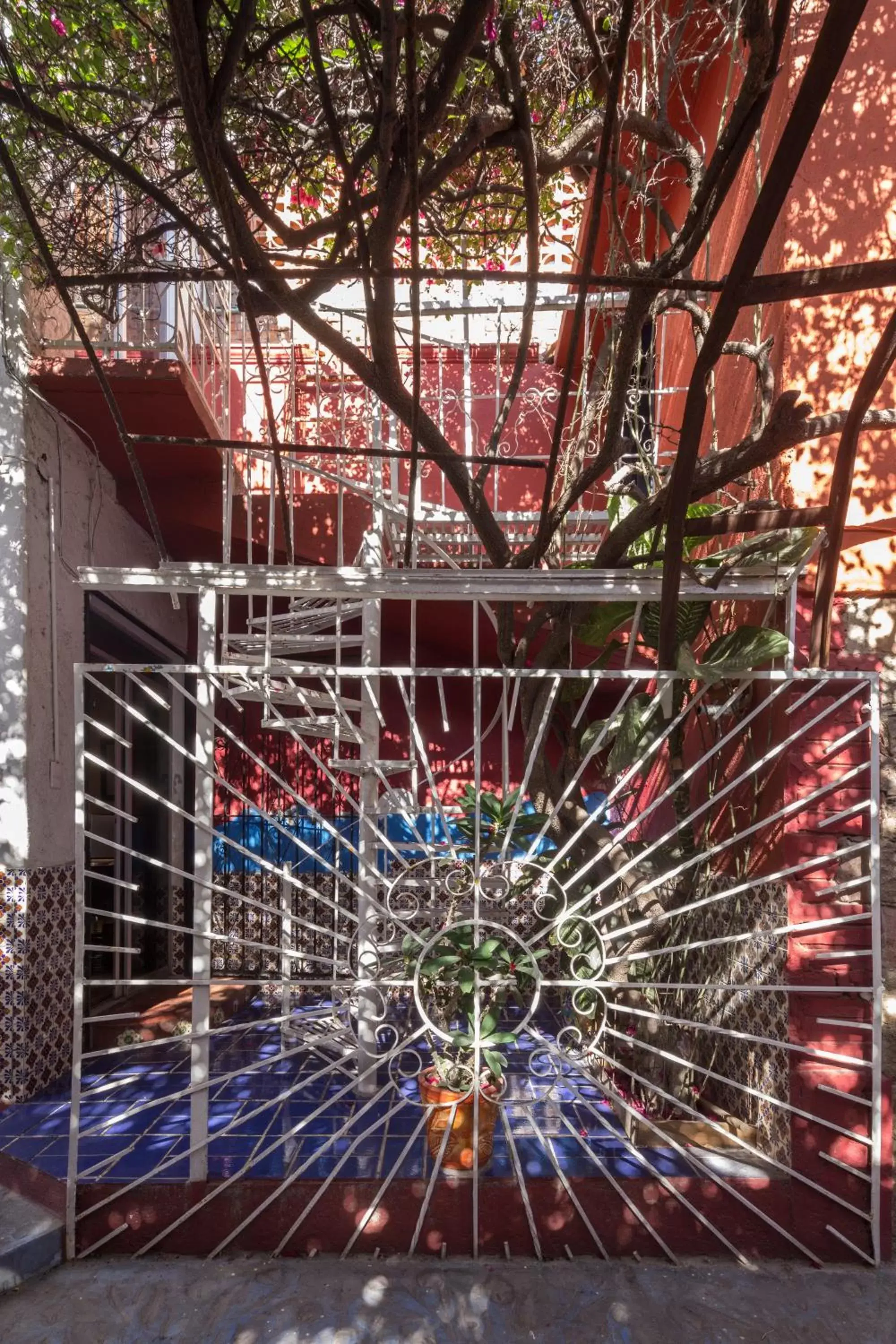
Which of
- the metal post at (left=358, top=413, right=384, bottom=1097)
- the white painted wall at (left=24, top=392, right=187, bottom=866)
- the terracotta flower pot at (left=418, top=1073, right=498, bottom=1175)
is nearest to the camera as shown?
the terracotta flower pot at (left=418, top=1073, right=498, bottom=1175)

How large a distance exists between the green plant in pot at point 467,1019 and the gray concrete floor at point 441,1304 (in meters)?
0.39

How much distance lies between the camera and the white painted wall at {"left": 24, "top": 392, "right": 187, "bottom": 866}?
432 cm

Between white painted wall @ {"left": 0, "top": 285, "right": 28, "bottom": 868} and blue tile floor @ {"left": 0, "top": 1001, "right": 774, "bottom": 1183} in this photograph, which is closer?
blue tile floor @ {"left": 0, "top": 1001, "right": 774, "bottom": 1183}

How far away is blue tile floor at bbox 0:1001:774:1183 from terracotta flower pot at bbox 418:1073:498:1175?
0.07 meters

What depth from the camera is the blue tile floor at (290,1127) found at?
3.06 metres

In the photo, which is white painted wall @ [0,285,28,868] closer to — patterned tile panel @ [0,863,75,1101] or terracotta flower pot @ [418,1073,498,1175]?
patterned tile panel @ [0,863,75,1101]

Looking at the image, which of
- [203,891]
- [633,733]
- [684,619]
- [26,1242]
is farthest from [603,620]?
[26,1242]

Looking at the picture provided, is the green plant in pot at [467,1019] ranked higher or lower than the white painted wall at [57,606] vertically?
lower

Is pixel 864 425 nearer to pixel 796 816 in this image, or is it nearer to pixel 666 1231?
pixel 796 816

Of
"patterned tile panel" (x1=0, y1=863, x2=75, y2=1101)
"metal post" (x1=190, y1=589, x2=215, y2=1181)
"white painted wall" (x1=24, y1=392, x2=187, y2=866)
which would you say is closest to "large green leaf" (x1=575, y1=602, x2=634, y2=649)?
"metal post" (x1=190, y1=589, x2=215, y2=1181)

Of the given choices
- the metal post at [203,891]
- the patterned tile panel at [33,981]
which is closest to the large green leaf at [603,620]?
the metal post at [203,891]

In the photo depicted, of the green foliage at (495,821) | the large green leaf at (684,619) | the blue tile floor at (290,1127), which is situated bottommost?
the blue tile floor at (290,1127)

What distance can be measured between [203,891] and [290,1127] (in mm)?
1177

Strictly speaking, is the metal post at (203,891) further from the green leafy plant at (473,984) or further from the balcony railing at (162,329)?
the balcony railing at (162,329)
